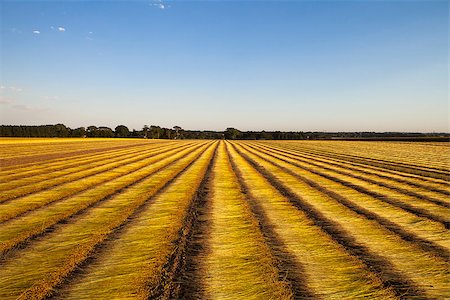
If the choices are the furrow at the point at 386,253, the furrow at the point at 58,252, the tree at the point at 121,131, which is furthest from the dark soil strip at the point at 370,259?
the tree at the point at 121,131

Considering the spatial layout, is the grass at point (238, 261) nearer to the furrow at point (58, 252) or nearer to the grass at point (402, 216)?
the furrow at point (58, 252)

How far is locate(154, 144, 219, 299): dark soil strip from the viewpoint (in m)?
4.18

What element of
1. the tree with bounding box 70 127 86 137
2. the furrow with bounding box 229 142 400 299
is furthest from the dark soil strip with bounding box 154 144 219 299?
the tree with bounding box 70 127 86 137

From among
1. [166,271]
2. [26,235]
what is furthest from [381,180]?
[26,235]

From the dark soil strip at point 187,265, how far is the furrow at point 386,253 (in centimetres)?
252

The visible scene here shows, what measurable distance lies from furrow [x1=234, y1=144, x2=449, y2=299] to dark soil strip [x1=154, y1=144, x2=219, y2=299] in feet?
8.28

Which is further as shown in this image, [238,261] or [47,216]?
[47,216]

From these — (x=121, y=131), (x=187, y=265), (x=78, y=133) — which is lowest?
(x=187, y=265)

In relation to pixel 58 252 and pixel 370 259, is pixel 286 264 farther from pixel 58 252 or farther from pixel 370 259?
pixel 58 252

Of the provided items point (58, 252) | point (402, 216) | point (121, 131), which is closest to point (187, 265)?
point (58, 252)

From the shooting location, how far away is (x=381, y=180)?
44.9 ft

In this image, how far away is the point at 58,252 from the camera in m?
5.61

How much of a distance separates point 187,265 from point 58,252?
232 cm

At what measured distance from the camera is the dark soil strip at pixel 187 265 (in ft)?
13.7
